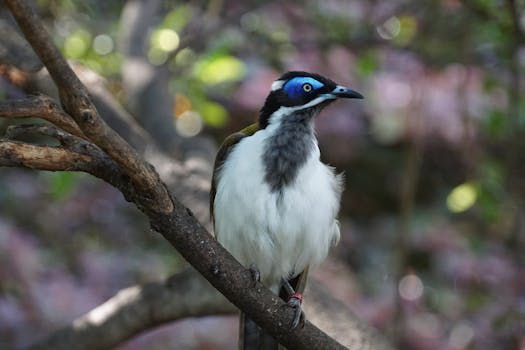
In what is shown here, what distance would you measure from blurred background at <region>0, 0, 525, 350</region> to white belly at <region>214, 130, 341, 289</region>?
0.64 metres

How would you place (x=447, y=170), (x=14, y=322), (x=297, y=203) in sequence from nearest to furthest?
(x=297, y=203) → (x=14, y=322) → (x=447, y=170)

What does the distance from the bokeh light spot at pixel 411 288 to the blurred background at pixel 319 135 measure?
2 cm

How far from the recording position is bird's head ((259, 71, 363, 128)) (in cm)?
411

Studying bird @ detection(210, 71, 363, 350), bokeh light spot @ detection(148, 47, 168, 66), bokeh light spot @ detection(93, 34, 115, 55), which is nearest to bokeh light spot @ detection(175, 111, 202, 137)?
bokeh light spot @ detection(148, 47, 168, 66)

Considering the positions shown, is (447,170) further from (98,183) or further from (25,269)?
(25,269)

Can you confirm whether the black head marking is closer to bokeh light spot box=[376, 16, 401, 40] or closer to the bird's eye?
the bird's eye

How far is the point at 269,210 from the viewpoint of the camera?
3.84 meters

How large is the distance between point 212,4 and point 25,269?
202 cm

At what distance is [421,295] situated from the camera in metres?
6.42

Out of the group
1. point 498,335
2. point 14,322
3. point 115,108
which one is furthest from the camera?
point 498,335

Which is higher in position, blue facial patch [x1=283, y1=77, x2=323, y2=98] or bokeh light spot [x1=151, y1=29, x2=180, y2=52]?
bokeh light spot [x1=151, y1=29, x2=180, y2=52]

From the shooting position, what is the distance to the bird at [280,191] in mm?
3836

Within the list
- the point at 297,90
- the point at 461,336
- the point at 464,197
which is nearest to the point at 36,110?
the point at 297,90

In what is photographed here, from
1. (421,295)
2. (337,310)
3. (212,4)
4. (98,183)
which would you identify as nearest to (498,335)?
(421,295)
